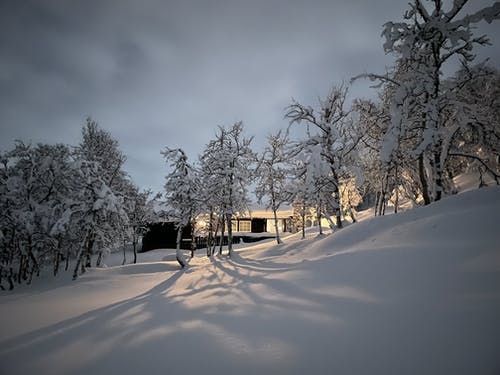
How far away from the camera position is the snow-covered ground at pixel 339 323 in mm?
2510

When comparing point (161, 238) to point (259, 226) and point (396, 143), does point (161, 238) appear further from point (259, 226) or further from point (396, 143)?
point (396, 143)

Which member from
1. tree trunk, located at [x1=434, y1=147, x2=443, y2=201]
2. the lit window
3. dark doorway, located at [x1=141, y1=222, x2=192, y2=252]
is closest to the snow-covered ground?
tree trunk, located at [x1=434, y1=147, x2=443, y2=201]

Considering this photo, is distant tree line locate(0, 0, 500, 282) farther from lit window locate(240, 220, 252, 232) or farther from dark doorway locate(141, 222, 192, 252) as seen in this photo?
lit window locate(240, 220, 252, 232)

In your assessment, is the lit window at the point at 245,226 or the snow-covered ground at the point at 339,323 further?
the lit window at the point at 245,226

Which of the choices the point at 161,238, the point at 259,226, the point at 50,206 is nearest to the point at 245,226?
the point at 259,226

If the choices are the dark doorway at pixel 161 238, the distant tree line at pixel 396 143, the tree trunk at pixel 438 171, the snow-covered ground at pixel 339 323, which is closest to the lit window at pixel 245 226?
the dark doorway at pixel 161 238

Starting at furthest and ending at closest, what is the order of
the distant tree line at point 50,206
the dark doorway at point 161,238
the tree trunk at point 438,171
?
the dark doorway at point 161,238 → the distant tree line at point 50,206 → the tree trunk at point 438,171

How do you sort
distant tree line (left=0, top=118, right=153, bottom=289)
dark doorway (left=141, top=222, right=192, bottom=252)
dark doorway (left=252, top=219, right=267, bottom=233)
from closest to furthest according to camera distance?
distant tree line (left=0, top=118, right=153, bottom=289) < dark doorway (left=141, top=222, right=192, bottom=252) < dark doorway (left=252, top=219, right=267, bottom=233)

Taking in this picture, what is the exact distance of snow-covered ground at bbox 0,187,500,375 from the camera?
2510mm

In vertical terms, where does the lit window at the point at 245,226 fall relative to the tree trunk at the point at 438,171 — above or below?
below

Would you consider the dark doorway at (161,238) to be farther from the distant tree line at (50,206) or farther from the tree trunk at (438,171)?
the tree trunk at (438,171)

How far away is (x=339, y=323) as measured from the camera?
326 cm

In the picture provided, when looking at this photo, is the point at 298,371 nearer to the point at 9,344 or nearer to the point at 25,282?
the point at 9,344

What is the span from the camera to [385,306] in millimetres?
3352
